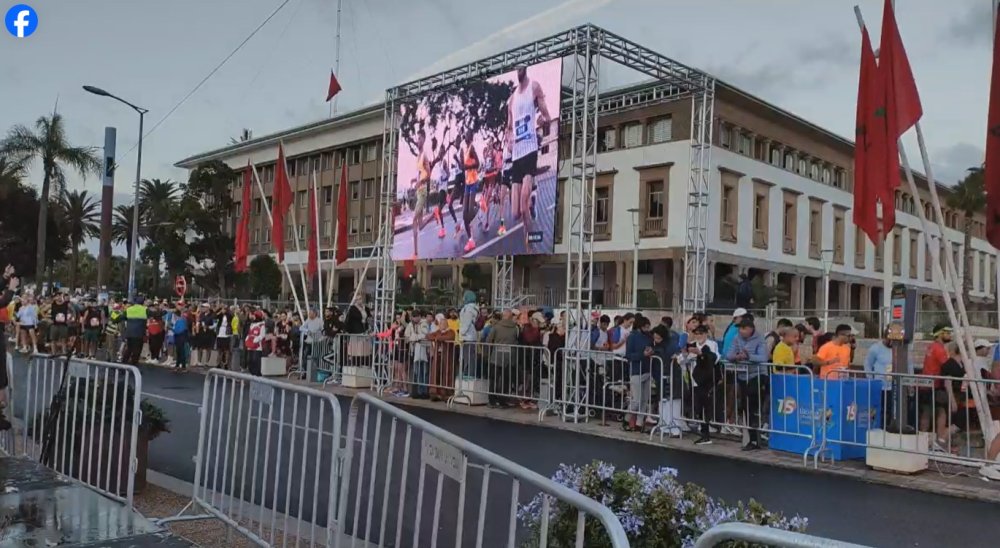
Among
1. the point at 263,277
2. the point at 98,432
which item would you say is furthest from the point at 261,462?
the point at 263,277

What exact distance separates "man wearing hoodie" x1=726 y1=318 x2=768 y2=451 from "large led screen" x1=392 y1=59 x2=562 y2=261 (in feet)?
19.7

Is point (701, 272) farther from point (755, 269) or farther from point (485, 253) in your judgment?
point (755, 269)

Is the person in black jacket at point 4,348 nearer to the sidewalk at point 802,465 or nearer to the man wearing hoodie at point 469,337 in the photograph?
the sidewalk at point 802,465

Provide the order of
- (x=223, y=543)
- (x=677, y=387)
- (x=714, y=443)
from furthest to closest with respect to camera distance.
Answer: (x=677, y=387) < (x=714, y=443) < (x=223, y=543)

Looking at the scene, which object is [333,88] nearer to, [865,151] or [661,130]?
[865,151]

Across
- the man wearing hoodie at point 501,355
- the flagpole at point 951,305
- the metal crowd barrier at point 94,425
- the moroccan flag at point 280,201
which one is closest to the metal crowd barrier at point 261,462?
the metal crowd barrier at point 94,425

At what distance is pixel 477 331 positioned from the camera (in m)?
17.0

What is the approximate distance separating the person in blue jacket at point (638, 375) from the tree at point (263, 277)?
46.8 m

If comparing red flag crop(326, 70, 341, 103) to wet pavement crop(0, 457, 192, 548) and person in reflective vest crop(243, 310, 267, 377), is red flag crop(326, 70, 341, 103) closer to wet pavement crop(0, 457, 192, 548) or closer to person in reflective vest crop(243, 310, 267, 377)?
person in reflective vest crop(243, 310, 267, 377)

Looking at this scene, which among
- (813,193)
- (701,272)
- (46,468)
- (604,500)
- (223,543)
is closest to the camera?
(604,500)

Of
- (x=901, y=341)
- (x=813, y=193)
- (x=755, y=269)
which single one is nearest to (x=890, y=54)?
(x=901, y=341)

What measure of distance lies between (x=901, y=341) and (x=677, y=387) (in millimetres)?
3275

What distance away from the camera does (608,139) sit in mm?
44188

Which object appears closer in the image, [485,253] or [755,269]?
[485,253]
